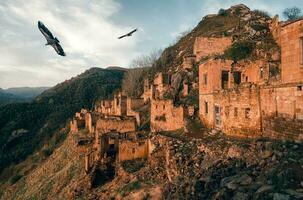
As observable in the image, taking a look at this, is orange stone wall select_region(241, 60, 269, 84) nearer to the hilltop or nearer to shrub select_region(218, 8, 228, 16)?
the hilltop

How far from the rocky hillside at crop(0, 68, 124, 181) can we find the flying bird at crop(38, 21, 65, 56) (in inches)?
1772

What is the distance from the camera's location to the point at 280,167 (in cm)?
862

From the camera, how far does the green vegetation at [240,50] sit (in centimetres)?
3067

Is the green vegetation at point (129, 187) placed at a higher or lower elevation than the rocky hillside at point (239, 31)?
lower

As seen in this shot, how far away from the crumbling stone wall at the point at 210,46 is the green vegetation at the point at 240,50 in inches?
99.8

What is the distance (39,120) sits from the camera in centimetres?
7450

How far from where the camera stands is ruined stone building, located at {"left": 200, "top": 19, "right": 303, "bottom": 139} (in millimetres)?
11039

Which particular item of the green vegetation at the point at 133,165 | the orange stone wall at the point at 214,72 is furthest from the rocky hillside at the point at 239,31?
the green vegetation at the point at 133,165

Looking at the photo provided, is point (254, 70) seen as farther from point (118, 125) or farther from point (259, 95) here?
point (118, 125)

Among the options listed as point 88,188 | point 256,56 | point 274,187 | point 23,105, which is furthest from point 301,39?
point 23,105

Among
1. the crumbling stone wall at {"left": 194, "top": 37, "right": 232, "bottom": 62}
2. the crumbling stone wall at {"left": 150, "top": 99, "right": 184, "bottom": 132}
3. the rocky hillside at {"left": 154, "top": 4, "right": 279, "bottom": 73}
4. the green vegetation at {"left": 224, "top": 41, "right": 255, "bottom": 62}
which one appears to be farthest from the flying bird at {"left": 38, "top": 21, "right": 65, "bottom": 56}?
the crumbling stone wall at {"left": 194, "top": 37, "right": 232, "bottom": 62}

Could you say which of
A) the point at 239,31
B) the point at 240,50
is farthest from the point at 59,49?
the point at 239,31

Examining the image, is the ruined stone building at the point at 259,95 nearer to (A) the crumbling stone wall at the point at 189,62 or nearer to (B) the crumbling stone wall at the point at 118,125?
(B) the crumbling stone wall at the point at 118,125

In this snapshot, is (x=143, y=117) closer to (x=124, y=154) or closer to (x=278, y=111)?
(x=124, y=154)
